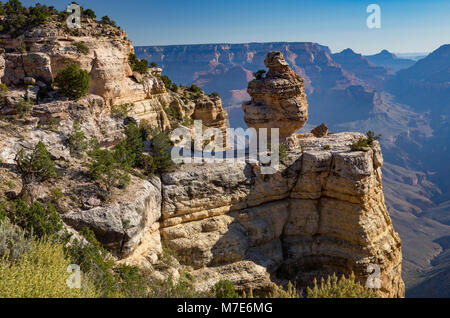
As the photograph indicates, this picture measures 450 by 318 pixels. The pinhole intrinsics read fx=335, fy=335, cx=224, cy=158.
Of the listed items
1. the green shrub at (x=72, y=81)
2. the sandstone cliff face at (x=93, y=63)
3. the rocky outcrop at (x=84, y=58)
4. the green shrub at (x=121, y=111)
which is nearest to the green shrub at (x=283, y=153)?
the sandstone cliff face at (x=93, y=63)

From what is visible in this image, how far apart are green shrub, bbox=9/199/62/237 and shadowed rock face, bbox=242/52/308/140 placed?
62.5ft

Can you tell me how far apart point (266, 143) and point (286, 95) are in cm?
450

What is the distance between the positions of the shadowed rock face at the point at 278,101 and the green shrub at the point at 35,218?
62.5 feet

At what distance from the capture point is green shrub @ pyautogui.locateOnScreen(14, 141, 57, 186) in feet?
54.9

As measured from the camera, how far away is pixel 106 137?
2400 cm

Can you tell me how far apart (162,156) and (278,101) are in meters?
11.8

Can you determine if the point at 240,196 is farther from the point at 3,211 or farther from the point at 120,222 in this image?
the point at 3,211

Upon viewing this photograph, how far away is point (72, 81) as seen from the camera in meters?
23.3

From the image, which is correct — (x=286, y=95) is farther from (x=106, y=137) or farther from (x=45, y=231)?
(x=45, y=231)

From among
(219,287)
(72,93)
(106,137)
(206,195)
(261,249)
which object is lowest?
(261,249)

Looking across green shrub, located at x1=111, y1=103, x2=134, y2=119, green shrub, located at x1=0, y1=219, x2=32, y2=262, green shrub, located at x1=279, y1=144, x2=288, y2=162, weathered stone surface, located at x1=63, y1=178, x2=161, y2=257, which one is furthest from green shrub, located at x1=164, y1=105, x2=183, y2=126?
green shrub, located at x1=0, y1=219, x2=32, y2=262

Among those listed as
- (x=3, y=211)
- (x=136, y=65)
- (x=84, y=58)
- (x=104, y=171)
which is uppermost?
(x=136, y=65)

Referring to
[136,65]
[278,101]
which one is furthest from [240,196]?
[136,65]

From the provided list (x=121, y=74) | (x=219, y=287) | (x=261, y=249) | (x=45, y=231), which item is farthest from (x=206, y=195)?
(x=121, y=74)
